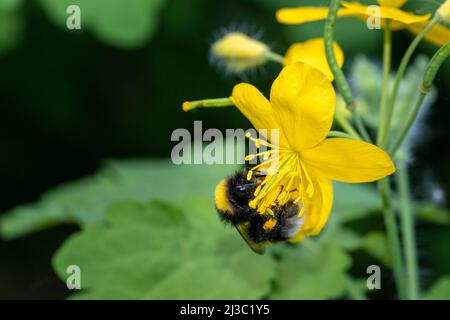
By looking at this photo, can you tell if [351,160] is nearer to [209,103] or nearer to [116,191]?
[209,103]

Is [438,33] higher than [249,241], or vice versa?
[438,33]

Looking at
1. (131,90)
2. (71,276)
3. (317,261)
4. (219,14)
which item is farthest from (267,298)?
(131,90)

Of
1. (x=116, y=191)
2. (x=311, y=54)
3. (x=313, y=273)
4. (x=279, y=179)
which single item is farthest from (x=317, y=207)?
(x=116, y=191)

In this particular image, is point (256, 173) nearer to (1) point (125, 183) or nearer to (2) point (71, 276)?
(2) point (71, 276)

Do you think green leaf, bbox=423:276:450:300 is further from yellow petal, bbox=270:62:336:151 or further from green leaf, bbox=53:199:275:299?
yellow petal, bbox=270:62:336:151

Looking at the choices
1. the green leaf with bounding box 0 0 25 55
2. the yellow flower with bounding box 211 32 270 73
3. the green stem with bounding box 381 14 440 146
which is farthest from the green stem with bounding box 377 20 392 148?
the green leaf with bounding box 0 0 25 55
